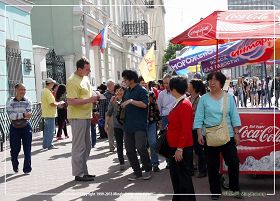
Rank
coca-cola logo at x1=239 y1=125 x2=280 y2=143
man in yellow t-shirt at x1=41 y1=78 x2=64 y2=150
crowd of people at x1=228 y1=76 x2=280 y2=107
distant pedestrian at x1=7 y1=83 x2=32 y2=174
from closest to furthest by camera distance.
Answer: coca-cola logo at x1=239 y1=125 x2=280 y2=143, distant pedestrian at x1=7 y1=83 x2=32 y2=174, man in yellow t-shirt at x1=41 y1=78 x2=64 y2=150, crowd of people at x1=228 y1=76 x2=280 y2=107

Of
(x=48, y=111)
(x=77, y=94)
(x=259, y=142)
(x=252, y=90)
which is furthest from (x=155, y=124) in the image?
(x=252, y=90)

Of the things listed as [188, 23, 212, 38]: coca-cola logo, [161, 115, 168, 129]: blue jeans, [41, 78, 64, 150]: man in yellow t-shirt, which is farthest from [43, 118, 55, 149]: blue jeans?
[188, 23, 212, 38]: coca-cola logo

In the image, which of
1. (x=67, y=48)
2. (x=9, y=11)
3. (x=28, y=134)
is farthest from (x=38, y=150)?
(x=67, y=48)

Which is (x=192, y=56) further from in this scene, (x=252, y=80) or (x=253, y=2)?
(x=252, y=80)

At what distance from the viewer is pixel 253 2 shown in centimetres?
1239

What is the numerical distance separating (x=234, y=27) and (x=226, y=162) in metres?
1.87

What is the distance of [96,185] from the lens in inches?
279

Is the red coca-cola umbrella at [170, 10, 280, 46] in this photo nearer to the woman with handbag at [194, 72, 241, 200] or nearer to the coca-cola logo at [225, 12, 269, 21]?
the coca-cola logo at [225, 12, 269, 21]

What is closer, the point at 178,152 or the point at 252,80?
the point at 178,152

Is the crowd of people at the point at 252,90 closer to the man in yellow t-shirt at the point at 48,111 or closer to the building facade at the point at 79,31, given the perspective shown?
the building facade at the point at 79,31

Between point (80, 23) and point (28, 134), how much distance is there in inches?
493

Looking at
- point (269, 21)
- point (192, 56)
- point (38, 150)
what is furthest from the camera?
point (192, 56)

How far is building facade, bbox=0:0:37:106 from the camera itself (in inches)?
512

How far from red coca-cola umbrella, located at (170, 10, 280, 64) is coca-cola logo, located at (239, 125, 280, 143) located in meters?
1.32
